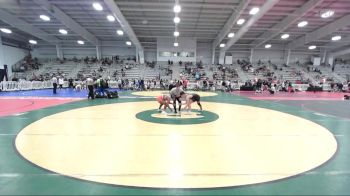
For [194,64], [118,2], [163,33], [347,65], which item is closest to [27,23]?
[118,2]

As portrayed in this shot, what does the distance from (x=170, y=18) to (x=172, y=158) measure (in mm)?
21148

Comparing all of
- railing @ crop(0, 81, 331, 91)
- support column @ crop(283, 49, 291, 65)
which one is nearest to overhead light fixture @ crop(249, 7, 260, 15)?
railing @ crop(0, 81, 331, 91)

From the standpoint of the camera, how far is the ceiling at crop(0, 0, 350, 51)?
18944mm

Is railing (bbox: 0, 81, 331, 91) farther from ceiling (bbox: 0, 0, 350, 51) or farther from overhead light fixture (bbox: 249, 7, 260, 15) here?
overhead light fixture (bbox: 249, 7, 260, 15)

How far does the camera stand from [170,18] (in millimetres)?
22906

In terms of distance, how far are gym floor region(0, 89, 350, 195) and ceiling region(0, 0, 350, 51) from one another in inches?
584

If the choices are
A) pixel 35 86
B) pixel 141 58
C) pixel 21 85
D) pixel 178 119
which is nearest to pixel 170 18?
pixel 141 58

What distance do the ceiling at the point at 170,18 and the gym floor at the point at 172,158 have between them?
1483 centimetres

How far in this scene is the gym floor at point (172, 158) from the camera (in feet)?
9.64

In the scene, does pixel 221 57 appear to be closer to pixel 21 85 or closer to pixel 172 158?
pixel 21 85

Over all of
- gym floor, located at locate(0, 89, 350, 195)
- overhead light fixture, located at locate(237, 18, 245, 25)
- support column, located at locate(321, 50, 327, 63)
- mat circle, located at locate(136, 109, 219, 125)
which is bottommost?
gym floor, located at locate(0, 89, 350, 195)

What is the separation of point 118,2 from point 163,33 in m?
11.5

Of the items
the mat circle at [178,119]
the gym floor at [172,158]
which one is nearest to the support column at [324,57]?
the gym floor at [172,158]

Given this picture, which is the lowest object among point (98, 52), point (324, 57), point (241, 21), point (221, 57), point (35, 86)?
point (35, 86)
